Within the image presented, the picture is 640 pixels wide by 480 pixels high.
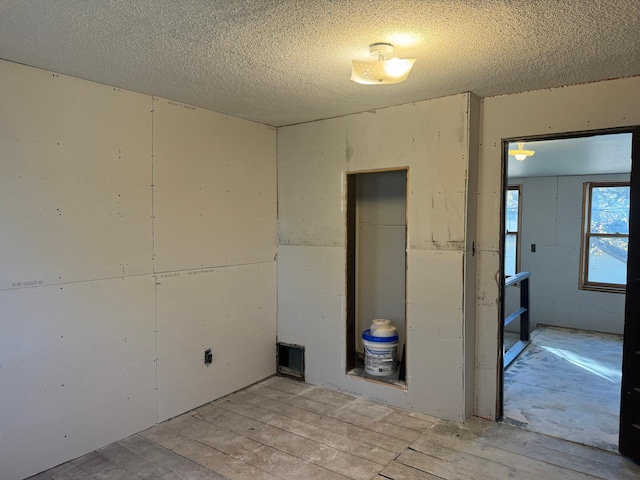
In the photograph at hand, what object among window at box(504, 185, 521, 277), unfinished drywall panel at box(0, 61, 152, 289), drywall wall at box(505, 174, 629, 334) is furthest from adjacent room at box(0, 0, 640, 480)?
window at box(504, 185, 521, 277)

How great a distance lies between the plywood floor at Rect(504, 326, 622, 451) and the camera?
10.1 feet

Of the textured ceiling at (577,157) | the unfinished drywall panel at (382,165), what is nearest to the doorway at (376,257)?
the unfinished drywall panel at (382,165)

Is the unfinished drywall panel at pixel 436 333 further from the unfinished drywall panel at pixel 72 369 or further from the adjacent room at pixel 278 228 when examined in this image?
the unfinished drywall panel at pixel 72 369

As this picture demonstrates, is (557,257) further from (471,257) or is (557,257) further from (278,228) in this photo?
(278,228)

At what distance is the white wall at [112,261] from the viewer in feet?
7.95

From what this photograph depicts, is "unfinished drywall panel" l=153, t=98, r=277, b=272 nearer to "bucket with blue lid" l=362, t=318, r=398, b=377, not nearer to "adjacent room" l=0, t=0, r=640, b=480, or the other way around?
"adjacent room" l=0, t=0, r=640, b=480

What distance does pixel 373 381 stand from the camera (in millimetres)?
3568

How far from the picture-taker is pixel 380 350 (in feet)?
12.0

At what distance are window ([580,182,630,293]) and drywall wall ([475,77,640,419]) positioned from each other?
428cm

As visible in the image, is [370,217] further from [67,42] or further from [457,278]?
[67,42]

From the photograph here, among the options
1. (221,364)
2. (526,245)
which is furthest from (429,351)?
(526,245)

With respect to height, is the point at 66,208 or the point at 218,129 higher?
the point at 218,129

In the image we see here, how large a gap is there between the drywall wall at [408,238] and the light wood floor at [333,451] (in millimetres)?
328

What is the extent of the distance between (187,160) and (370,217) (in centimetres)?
182
